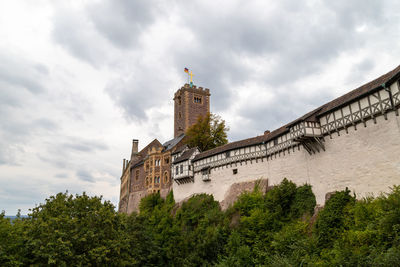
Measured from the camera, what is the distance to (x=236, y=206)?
3100 cm

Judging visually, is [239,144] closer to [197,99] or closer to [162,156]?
[162,156]

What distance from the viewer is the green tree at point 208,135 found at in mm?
49656

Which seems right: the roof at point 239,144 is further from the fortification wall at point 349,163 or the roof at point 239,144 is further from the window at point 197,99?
the window at point 197,99

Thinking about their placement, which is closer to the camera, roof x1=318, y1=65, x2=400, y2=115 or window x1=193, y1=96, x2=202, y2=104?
roof x1=318, y1=65, x2=400, y2=115

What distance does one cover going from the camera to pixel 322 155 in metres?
25.4

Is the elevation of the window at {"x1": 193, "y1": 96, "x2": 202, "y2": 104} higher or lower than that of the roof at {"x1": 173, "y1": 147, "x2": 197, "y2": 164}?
higher

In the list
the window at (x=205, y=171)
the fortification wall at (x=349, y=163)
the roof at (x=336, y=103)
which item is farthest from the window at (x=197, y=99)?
the fortification wall at (x=349, y=163)

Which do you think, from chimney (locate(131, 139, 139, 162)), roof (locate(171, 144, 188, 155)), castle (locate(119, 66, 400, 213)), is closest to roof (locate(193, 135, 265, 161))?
castle (locate(119, 66, 400, 213))

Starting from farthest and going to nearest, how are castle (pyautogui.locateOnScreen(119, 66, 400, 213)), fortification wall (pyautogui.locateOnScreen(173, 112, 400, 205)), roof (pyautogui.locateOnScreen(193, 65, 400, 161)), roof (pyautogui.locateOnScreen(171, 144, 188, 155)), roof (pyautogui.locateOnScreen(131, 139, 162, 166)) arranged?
Answer: roof (pyautogui.locateOnScreen(131, 139, 162, 166)), roof (pyautogui.locateOnScreen(171, 144, 188, 155)), roof (pyautogui.locateOnScreen(193, 65, 400, 161)), castle (pyautogui.locateOnScreen(119, 66, 400, 213)), fortification wall (pyautogui.locateOnScreen(173, 112, 400, 205))

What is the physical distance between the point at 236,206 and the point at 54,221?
17.9 m

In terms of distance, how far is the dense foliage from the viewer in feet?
56.4

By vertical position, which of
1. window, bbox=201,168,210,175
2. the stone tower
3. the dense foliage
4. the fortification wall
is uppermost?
the stone tower

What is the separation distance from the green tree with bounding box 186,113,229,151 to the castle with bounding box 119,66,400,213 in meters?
4.07

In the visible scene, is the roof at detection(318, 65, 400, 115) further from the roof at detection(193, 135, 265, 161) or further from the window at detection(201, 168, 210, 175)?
the window at detection(201, 168, 210, 175)
